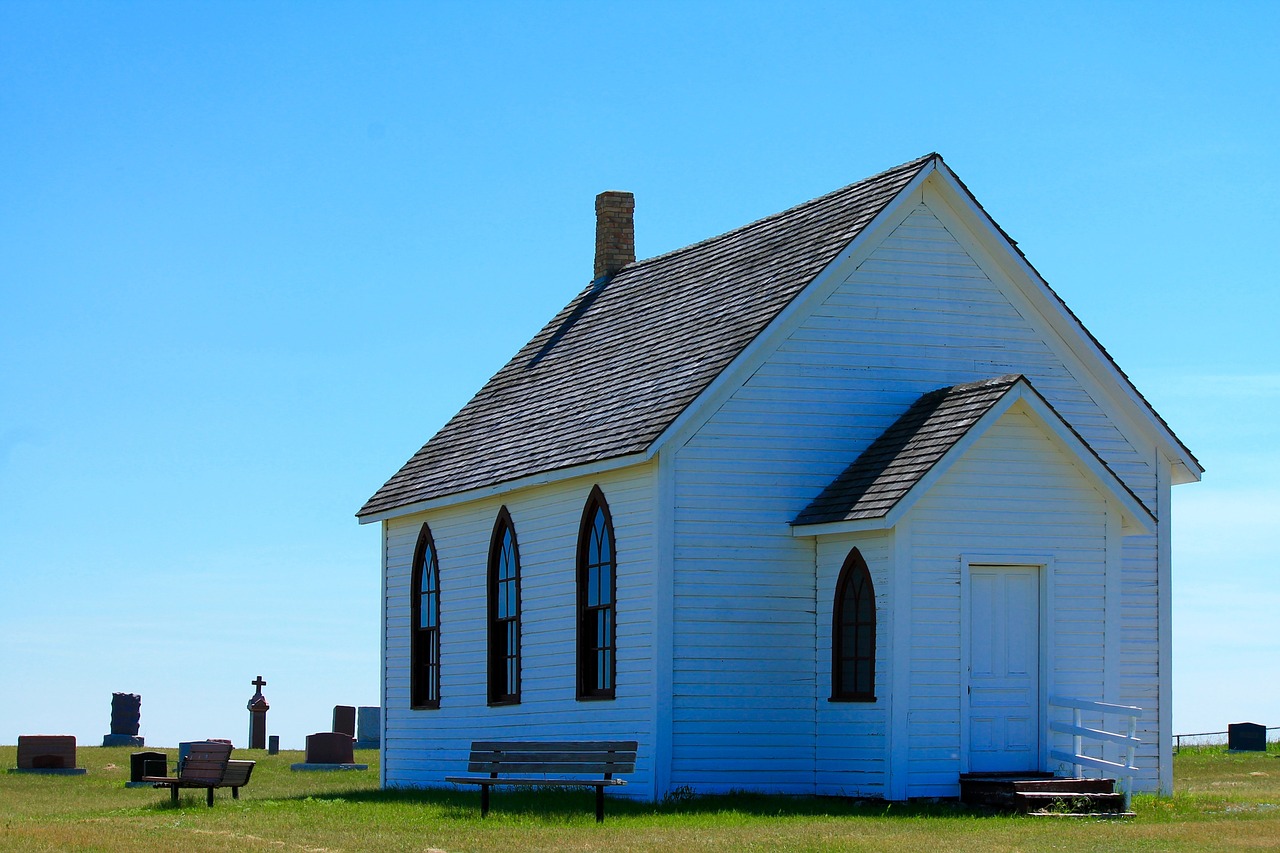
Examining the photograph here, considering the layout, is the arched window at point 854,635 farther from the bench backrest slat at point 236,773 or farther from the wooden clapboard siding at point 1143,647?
the bench backrest slat at point 236,773

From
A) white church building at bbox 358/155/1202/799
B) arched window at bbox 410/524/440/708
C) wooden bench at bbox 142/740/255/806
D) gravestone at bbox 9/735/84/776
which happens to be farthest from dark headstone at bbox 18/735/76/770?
white church building at bbox 358/155/1202/799

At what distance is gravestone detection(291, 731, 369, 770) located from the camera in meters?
38.4

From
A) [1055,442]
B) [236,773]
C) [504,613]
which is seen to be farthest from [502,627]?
[1055,442]

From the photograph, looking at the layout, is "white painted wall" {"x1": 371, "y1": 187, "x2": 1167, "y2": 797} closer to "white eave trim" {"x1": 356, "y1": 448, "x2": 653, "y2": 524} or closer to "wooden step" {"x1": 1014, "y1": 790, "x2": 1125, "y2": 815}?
"white eave trim" {"x1": 356, "y1": 448, "x2": 653, "y2": 524}

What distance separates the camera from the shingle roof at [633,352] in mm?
24672

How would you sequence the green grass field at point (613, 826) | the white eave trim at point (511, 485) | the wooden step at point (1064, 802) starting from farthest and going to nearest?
the white eave trim at point (511, 485), the wooden step at point (1064, 802), the green grass field at point (613, 826)

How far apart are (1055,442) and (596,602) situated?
645cm

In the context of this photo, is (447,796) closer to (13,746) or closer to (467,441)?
(467,441)

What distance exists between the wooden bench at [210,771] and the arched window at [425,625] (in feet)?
15.3

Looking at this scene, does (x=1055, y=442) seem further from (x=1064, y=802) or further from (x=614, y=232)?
(x=614, y=232)

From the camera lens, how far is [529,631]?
88.2 feet

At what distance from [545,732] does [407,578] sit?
597 cm

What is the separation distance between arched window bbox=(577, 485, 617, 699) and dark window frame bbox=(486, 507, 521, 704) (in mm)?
2291

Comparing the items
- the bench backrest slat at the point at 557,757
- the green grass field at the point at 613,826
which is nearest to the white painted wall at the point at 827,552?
the green grass field at the point at 613,826
